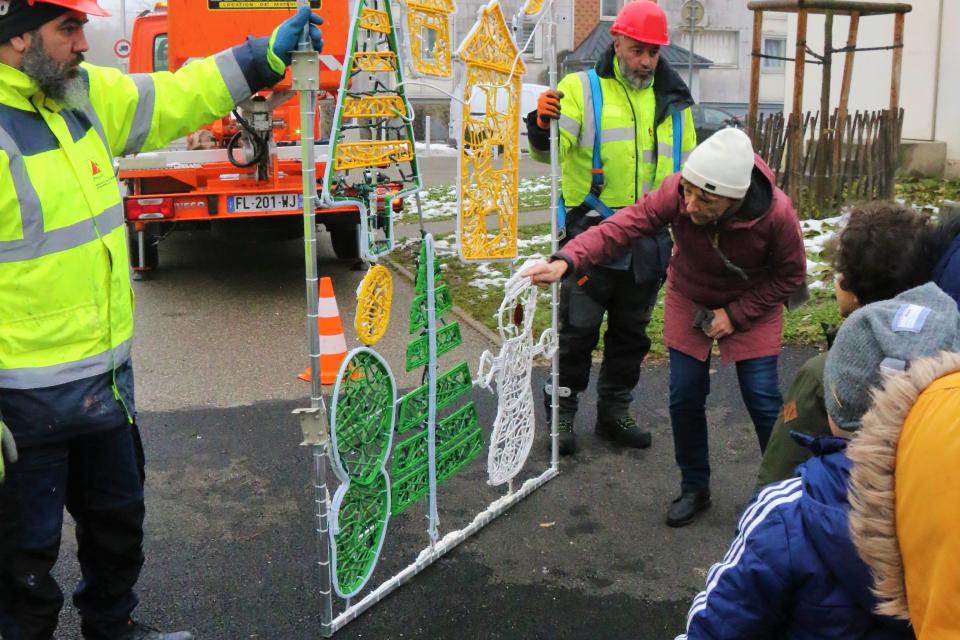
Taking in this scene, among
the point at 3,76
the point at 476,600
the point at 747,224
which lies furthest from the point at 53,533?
the point at 747,224

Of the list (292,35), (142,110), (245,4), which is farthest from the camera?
(245,4)

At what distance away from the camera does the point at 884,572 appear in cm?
137

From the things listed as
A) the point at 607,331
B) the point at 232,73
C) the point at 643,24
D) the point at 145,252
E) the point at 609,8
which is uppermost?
the point at 609,8

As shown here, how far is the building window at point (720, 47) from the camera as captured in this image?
35.8 meters

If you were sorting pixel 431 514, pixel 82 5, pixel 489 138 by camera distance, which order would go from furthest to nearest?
1. pixel 489 138
2. pixel 431 514
3. pixel 82 5

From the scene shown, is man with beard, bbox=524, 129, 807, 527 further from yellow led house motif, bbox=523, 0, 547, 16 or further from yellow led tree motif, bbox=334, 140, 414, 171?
yellow led house motif, bbox=523, 0, 547, 16

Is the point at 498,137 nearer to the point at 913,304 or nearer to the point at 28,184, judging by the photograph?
the point at 28,184

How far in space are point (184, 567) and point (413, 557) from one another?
0.87m

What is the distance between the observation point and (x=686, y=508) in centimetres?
409

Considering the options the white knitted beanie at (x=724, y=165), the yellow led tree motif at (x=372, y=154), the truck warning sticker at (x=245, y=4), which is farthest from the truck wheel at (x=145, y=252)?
the white knitted beanie at (x=724, y=165)

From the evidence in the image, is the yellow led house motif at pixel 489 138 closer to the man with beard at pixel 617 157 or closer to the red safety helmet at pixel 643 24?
the man with beard at pixel 617 157

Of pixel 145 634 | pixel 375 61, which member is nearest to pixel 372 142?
pixel 375 61

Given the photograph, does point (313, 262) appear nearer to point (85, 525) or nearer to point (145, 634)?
point (85, 525)

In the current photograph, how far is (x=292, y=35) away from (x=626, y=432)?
278 centimetres
